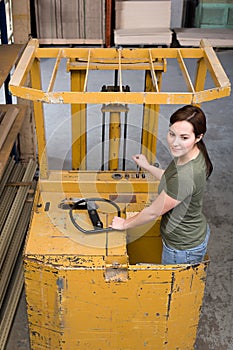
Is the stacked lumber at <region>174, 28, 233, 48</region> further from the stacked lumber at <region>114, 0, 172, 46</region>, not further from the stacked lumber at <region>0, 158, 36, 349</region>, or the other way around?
the stacked lumber at <region>0, 158, 36, 349</region>

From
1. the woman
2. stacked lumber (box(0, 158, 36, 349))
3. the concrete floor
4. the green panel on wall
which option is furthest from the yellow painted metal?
the green panel on wall

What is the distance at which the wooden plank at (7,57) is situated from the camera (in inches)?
132

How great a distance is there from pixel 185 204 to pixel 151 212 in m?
0.20

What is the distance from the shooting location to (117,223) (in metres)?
2.83

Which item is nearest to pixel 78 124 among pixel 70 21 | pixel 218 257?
pixel 218 257

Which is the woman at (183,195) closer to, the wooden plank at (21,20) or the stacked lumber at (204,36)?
the wooden plank at (21,20)

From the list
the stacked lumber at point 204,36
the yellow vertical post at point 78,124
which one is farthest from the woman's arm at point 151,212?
the stacked lumber at point 204,36

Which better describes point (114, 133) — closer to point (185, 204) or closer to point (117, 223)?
point (117, 223)

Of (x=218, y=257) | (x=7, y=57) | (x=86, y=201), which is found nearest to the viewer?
(x=86, y=201)

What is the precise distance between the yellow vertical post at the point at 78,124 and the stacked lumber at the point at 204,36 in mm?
6238

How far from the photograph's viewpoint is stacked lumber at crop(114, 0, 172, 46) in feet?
30.3

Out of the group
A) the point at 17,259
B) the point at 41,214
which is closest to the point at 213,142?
the point at 17,259

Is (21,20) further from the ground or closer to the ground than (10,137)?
further from the ground

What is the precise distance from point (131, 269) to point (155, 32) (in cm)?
758
